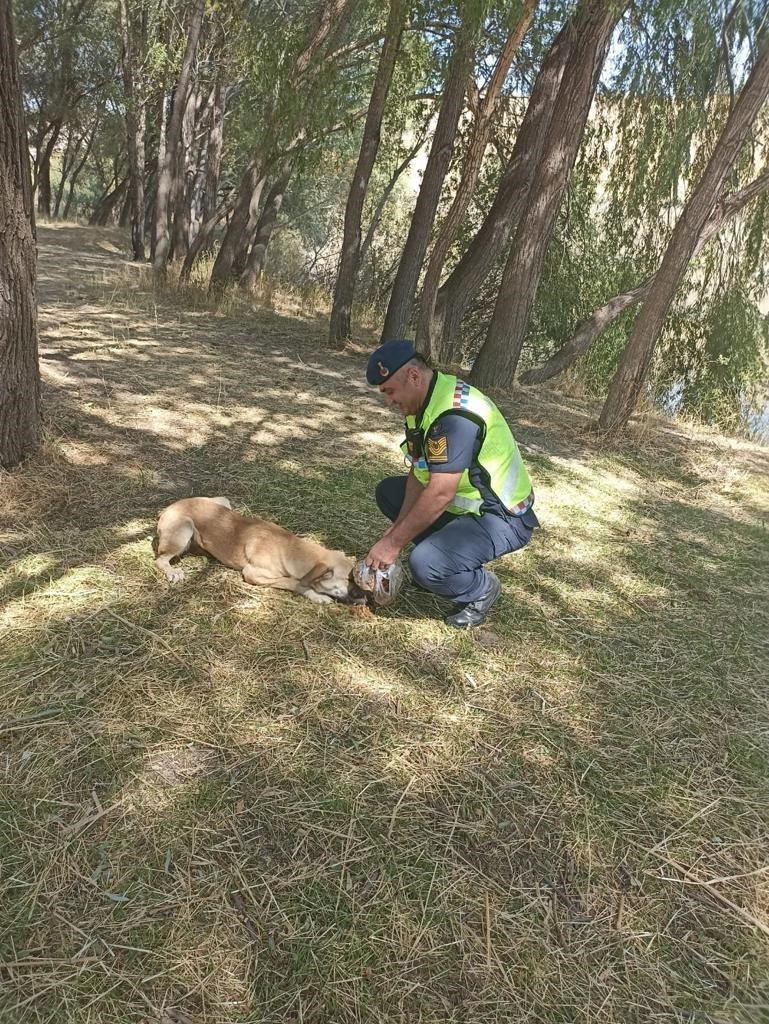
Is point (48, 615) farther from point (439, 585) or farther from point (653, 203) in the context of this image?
point (653, 203)

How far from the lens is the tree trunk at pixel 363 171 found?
26.2 ft

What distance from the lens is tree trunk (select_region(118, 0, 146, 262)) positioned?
15.8 m

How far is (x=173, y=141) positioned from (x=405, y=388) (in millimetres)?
13054

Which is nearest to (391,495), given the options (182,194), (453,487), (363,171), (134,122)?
(453,487)

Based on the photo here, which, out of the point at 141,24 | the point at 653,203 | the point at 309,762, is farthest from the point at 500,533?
the point at 141,24

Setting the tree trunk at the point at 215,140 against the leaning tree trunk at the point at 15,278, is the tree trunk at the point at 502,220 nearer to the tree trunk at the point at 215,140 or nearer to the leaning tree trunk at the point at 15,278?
the leaning tree trunk at the point at 15,278

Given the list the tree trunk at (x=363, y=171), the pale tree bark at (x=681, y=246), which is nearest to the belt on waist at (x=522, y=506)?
the pale tree bark at (x=681, y=246)

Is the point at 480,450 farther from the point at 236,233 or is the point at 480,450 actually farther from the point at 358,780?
the point at 236,233

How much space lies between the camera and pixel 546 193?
844 cm

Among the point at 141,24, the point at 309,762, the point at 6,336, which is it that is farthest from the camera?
the point at 141,24

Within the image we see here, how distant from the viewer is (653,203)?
33.8 ft

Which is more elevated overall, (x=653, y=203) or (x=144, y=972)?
(x=653, y=203)

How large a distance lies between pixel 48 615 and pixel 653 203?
35.1 ft

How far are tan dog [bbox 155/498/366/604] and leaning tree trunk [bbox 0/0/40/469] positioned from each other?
4.01 ft
